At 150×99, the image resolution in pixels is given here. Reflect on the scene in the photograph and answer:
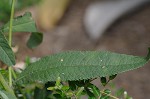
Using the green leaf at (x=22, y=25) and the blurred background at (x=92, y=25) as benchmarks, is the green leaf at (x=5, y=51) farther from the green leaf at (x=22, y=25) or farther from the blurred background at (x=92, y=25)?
the blurred background at (x=92, y=25)

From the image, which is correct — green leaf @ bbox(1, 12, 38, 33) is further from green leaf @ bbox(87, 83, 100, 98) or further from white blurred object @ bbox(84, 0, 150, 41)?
white blurred object @ bbox(84, 0, 150, 41)

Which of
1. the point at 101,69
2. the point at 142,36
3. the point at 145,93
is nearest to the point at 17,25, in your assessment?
the point at 101,69

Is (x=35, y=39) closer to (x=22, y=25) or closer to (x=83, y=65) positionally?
(x=22, y=25)

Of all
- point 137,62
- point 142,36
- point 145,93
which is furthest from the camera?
point 142,36

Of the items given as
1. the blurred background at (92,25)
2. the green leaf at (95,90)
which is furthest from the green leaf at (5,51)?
the blurred background at (92,25)

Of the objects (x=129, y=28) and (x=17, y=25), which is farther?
(x=129, y=28)

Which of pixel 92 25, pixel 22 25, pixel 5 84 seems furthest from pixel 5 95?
pixel 92 25

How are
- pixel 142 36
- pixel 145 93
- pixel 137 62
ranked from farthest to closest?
pixel 142 36, pixel 145 93, pixel 137 62

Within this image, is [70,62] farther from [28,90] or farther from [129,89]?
[129,89]
